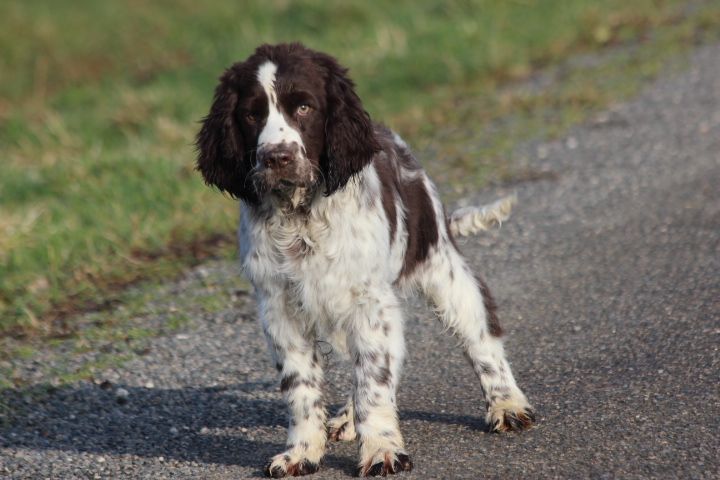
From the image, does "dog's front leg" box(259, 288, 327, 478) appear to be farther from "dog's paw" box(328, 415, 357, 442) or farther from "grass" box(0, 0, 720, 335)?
"grass" box(0, 0, 720, 335)

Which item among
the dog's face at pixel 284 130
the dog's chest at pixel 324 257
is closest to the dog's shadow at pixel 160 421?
the dog's chest at pixel 324 257

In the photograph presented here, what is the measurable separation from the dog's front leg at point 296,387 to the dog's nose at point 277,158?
0.55 metres

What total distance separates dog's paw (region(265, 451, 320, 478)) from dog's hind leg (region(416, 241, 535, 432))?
2.79 feet

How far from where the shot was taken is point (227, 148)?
4.66 meters

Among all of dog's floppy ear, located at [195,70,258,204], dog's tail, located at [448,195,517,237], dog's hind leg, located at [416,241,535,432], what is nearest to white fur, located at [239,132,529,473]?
dog's floppy ear, located at [195,70,258,204]

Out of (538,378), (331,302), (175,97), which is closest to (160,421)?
(331,302)

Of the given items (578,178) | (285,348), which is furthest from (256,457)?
(578,178)

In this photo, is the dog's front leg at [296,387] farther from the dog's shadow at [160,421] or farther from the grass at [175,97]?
the grass at [175,97]

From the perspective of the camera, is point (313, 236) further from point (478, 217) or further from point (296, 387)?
point (478, 217)

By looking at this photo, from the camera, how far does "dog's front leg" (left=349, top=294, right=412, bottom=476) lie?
14.9ft

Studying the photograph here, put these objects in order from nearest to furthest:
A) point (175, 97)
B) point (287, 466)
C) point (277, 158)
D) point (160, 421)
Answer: point (277, 158)
point (287, 466)
point (160, 421)
point (175, 97)

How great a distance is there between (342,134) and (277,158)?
13.5 inches

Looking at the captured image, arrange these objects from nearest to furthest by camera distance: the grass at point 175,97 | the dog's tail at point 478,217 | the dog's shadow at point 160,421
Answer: the dog's shadow at point 160,421
the dog's tail at point 478,217
the grass at point 175,97

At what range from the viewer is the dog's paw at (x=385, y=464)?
4492 millimetres
